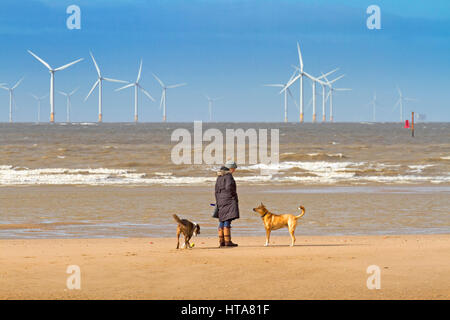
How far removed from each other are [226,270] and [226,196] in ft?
10.5

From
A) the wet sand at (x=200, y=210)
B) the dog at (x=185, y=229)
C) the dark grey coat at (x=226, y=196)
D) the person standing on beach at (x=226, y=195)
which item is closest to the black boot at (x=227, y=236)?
the person standing on beach at (x=226, y=195)

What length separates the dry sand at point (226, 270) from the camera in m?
10.2

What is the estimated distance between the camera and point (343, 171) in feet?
163

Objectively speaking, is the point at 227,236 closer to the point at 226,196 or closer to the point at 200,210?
the point at 226,196

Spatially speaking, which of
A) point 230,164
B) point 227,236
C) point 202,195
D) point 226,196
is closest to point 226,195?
point 226,196

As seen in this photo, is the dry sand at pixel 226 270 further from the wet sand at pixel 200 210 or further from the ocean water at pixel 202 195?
the ocean water at pixel 202 195

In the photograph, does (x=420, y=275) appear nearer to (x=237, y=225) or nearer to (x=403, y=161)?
(x=237, y=225)

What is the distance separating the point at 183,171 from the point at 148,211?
24.5 m

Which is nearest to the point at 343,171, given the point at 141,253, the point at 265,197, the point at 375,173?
the point at 375,173

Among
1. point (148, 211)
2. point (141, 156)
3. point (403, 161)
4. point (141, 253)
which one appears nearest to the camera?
point (141, 253)

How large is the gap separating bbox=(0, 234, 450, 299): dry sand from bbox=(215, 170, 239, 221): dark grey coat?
761 mm

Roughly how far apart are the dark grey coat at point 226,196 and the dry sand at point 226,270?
2.50 feet

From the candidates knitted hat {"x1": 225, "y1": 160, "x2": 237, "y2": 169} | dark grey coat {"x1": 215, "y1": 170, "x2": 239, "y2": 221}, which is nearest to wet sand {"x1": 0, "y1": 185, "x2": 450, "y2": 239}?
dark grey coat {"x1": 215, "y1": 170, "x2": 239, "y2": 221}

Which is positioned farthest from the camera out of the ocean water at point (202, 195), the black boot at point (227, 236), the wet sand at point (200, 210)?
the ocean water at point (202, 195)
